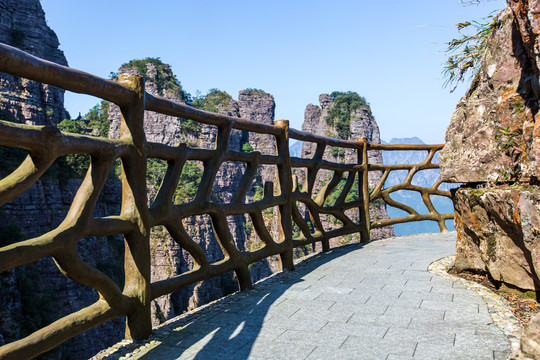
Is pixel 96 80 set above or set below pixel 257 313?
above

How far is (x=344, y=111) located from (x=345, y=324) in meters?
73.1

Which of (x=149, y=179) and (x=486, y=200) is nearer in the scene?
(x=486, y=200)

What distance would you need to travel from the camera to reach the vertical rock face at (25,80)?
3244 cm

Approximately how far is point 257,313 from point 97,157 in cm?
163

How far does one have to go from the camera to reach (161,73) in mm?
61688

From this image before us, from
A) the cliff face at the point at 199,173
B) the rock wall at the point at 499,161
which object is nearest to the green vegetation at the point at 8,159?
the cliff face at the point at 199,173

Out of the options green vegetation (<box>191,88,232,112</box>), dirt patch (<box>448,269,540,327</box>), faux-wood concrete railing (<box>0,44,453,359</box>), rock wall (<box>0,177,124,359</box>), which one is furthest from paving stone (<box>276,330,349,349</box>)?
green vegetation (<box>191,88,232,112</box>)

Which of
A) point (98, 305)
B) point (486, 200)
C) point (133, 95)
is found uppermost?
point (133, 95)

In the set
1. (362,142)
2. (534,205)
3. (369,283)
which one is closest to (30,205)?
(362,142)

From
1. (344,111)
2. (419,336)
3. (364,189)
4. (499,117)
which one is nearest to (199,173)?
(344,111)

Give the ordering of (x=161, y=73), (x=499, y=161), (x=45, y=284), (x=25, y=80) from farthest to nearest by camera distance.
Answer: (x=161, y=73)
(x=25, y=80)
(x=45, y=284)
(x=499, y=161)

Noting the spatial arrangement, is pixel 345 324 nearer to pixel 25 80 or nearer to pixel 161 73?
pixel 25 80

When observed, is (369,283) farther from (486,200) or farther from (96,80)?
(96,80)

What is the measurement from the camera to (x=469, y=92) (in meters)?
4.36
